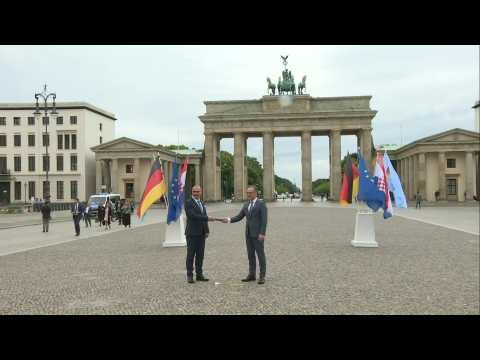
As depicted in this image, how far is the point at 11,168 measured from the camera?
8094 cm

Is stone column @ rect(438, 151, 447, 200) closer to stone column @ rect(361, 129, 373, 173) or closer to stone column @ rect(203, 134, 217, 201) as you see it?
stone column @ rect(361, 129, 373, 173)

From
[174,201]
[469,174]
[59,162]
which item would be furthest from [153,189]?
[59,162]

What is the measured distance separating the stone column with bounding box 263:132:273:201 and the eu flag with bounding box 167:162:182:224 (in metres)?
60.3

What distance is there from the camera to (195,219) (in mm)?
10984

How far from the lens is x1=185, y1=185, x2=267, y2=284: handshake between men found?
10.7 m

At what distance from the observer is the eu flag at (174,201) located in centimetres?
1833

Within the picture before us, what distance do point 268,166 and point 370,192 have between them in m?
62.3

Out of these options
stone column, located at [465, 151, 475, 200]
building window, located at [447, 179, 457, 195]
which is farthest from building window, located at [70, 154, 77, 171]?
stone column, located at [465, 151, 475, 200]

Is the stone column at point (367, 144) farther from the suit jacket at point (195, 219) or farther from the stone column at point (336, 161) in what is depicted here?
the suit jacket at point (195, 219)

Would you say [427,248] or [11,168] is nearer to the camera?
[427,248]
